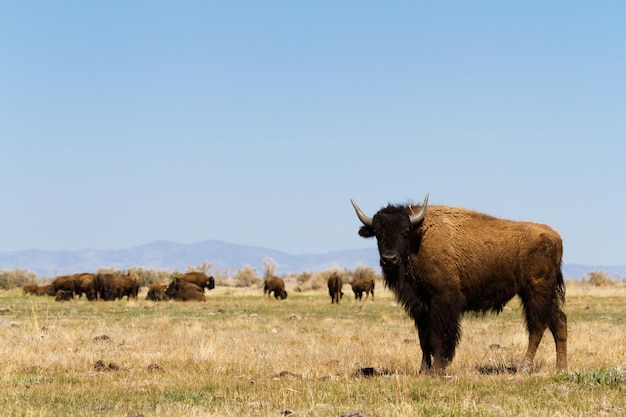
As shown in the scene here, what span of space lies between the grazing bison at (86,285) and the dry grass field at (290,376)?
27.2 metres

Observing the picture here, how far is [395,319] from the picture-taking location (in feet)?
90.7

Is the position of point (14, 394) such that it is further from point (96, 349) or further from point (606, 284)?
Answer: point (606, 284)

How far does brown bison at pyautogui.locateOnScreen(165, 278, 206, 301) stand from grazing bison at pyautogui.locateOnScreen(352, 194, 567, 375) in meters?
32.8

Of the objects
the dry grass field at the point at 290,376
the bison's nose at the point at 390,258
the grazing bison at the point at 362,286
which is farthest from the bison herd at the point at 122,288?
the bison's nose at the point at 390,258

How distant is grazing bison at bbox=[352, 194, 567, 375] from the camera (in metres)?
12.2

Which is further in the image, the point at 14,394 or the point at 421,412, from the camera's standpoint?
the point at 14,394

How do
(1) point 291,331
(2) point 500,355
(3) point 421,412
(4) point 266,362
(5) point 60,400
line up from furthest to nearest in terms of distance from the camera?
(1) point 291,331 → (2) point 500,355 → (4) point 266,362 → (5) point 60,400 → (3) point 421,412

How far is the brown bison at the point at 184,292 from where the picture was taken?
146 feet

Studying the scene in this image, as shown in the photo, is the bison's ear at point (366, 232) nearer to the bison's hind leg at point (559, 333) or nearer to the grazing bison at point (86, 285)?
the bison's hind leg at point (559, 333)

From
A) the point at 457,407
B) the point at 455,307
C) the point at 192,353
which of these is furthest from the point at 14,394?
the point at 455,307

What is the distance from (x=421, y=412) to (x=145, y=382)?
4.51 m

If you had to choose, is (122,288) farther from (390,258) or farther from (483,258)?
(390,258)

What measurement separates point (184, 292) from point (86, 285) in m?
6.64

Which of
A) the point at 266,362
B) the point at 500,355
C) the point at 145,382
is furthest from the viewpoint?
the point at 500,355
